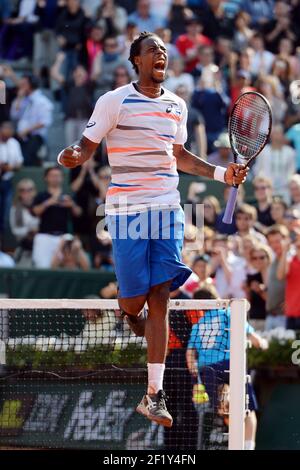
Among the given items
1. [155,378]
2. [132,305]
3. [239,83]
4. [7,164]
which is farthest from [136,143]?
[239,83]

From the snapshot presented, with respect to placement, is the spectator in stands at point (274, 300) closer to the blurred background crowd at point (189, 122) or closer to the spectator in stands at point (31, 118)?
the blurred background crowd at point (189, 122)

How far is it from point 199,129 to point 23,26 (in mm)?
4799

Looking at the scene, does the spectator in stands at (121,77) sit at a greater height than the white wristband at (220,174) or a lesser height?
greater

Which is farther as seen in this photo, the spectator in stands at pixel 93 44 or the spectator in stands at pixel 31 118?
the spectator in stands at pixel 93 44

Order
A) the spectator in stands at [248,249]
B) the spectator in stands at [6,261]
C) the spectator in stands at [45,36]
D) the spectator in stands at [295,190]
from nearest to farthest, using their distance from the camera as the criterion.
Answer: the spectator in stands at [248,249], the spectator in stands at [295,190], the spectator in stands at [6,261], the spectator in stands at [45,36]

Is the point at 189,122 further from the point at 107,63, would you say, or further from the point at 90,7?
the point at 90,7

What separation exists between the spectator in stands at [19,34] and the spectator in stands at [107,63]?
5.99 feet

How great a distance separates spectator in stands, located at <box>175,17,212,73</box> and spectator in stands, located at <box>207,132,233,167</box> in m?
2.30

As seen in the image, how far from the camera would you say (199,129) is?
52.4 feet

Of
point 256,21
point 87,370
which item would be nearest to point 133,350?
point 87,370

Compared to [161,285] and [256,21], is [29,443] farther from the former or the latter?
[256,21]

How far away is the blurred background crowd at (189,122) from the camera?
13086 millimetres

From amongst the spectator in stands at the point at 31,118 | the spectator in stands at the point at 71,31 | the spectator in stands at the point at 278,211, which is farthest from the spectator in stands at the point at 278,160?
the spectator in stands at the point at 71,31

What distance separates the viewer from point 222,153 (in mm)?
15609
